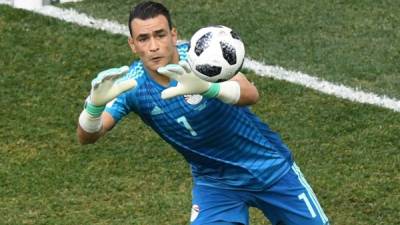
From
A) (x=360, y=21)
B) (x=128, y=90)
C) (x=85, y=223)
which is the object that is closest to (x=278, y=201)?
(x=128, y=90)

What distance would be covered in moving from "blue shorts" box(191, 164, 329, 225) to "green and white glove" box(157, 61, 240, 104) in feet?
3.06

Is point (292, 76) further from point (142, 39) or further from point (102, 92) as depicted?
point (102, 92)

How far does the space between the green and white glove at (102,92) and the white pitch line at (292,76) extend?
4628 millimetres

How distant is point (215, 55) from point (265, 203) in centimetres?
121

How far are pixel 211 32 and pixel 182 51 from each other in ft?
1.66

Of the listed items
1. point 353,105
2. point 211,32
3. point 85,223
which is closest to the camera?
point 211,32

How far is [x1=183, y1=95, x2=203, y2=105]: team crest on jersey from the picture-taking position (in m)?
7.38

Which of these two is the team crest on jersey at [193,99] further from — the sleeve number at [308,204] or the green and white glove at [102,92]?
the sleeve number at [308,204]

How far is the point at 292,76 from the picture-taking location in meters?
12.1

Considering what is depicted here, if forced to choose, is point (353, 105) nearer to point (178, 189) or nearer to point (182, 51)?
point (178, 189)

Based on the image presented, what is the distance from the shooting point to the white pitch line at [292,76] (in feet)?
37.7

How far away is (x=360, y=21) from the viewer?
13.4m

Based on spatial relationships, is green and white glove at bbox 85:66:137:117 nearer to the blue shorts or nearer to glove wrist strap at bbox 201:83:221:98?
glove wrist strap at bbox 201:83:221:98

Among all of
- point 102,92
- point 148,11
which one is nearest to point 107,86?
point 102,92
